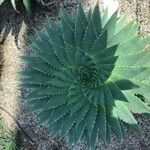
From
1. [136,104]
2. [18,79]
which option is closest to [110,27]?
[136,104]

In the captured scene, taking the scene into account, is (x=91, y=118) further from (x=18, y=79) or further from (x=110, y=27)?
(x=18, y=79)

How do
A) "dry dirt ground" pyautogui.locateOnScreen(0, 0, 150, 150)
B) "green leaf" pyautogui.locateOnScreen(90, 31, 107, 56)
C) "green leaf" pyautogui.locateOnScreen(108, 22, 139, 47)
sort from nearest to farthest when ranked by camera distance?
"green leaf" pyautogui.locateOnScreen(90, 31, 107, 56), "green leaf" pyautogui.locateOnScreen(108, 22, 139, 47), "dry dirt ground" pyautogui.locateOnScreen(0, 0, 150, 150)

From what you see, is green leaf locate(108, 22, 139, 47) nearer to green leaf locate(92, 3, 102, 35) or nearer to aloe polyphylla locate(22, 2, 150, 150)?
aloe polyphylla locate(22, 2, 150, 150)

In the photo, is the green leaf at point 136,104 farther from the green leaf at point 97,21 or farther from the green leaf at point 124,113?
the green leaf at point 97,21

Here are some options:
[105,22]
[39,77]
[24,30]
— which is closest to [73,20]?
[105,22]

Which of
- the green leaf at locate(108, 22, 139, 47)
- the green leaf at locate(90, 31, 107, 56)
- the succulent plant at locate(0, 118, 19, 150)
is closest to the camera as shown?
the green leaf at locate(90, 31, 107, 56)

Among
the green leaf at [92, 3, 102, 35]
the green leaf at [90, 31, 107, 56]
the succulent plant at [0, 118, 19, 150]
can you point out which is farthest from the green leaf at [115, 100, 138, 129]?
the succulent plant at [0, 118, 19, 150]

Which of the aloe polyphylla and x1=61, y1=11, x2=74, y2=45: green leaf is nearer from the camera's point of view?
the aloe polyphylla

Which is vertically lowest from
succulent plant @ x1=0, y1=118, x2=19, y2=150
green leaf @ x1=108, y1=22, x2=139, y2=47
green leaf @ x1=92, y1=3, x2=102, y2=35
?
succulent plant @ x1=0, y1=118, x2=19, y2=150
